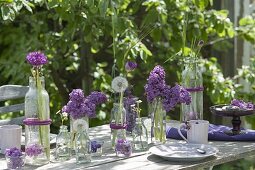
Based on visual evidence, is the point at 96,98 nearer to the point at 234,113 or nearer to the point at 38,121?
the point at 38,121

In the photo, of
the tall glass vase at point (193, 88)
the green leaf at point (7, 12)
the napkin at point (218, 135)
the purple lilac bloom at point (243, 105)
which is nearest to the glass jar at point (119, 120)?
the napkin at point (218, 135)

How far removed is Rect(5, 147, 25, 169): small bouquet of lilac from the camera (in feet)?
6.56

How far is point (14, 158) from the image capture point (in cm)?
200

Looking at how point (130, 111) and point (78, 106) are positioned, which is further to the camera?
point (130, 111)

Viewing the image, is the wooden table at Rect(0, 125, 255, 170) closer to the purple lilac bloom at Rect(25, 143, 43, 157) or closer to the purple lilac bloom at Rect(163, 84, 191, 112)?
the purple lilac bloom at Rect(25, 143, 43, 157)

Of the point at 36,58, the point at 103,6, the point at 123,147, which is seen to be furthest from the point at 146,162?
the point at 103,6

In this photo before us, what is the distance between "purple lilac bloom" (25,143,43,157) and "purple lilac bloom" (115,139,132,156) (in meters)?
0.26

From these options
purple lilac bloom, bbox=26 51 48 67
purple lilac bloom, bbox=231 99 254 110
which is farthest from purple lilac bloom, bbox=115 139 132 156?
purple lilac bloom, bbox=231 99 254 110

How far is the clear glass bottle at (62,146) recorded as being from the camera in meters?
2.13

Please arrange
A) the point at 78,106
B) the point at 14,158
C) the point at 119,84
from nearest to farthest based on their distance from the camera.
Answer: the point at 14,158
the point at 78,106
the point at 119,84

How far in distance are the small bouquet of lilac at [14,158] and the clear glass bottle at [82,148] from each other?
7.2 inches

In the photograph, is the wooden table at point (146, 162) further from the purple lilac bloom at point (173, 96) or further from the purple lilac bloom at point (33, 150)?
the purple lilac bloom at point (173, 96)

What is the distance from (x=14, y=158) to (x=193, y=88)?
0.84 metres

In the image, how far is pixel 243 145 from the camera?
2.32 meters
